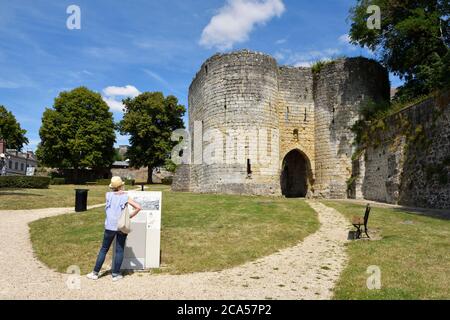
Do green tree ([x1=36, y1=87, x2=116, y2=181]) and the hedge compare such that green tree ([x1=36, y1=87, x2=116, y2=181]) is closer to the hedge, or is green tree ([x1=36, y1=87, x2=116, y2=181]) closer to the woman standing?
the hedge

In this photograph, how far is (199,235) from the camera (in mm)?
10766

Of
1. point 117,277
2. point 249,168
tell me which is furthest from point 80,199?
point 249,168

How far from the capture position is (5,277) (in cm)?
710

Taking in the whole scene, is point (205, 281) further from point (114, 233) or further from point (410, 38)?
point (410, 38)

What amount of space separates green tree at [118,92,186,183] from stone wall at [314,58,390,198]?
23778mm

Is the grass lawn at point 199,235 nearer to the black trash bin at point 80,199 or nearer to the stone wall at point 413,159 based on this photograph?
the black trash bin at point 80,199

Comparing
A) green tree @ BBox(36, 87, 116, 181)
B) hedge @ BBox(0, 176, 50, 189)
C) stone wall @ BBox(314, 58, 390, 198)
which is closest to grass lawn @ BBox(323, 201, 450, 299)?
stone wall @ BBox(314, 58, 390, 198)

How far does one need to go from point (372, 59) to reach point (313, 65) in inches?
161

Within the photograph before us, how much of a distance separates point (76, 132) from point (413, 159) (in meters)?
36.2

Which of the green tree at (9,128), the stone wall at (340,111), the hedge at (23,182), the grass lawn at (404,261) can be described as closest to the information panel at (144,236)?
the grass lawn at (404,261)

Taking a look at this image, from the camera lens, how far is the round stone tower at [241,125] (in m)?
23.7

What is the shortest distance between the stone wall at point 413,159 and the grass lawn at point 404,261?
14.9ft

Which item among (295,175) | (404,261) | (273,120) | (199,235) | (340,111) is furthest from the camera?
(295,175)

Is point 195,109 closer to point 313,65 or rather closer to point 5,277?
point 313,65
